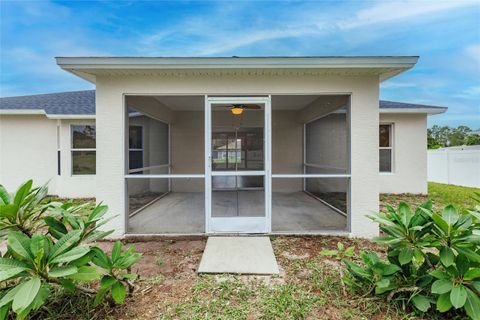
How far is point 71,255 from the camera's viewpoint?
1.90 meters

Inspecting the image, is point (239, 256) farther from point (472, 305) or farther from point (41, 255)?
point (472, 305)

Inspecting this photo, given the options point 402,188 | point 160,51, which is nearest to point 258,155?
point 402,188

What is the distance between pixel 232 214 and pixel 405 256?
2.78 metres

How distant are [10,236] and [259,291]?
2327mm

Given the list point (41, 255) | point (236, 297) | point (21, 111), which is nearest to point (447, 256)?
point (236, 297)

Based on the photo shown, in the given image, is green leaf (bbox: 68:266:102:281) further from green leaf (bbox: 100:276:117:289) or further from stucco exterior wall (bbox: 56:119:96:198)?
stucco exterior wall (bbox: 56:119:96:198)

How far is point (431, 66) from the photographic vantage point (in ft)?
63.2

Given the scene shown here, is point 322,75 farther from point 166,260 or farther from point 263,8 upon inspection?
point 263,8

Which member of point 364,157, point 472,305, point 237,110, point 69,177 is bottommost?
point 472,305

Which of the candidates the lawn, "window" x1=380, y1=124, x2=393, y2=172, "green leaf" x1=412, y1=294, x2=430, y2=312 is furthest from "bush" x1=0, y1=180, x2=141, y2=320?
"window" x1=380, y1=124, x2=393, y2=172

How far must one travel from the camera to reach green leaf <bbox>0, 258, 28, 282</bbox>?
1689mm

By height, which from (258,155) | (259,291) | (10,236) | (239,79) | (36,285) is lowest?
(259,291)

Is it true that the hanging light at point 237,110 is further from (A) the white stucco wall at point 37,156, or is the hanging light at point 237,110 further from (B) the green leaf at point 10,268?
(A) the white stucco wall at point 37,156

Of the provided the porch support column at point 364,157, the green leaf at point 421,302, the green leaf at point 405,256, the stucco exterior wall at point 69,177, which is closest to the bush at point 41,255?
the green leaf at point 405,256
